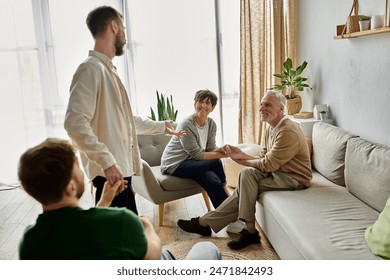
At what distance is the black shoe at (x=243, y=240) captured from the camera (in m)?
2.16

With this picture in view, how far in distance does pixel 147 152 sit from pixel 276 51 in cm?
151

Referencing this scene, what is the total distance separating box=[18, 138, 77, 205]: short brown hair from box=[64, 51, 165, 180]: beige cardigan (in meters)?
0.42

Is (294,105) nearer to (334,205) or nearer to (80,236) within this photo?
(334,205)

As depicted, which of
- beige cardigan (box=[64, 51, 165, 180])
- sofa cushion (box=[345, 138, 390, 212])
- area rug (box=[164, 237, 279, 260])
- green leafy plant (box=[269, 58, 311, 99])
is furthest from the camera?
green leafy plant (box=[269, 58, 311, 99])

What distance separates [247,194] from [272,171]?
0.19 m

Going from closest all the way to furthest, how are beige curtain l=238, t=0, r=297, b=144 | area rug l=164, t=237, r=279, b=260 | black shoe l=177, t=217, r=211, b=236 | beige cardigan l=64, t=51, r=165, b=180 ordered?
1. beige cardigan l=64, t=51, r=165, b=180
2. area rug l=164, t=237, r=279, b=260
3. black shoe l=177, t=217, r=211, b=236
4. beige curtain l=238, t=0, r=297, b=144

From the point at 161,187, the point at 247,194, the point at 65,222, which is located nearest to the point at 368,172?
the point at 247,194

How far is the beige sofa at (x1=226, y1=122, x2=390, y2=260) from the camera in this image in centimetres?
158

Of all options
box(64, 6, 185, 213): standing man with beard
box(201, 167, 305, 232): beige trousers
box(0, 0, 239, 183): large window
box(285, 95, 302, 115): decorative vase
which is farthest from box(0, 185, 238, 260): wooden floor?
box(285, 95, 302, 115): decorative vase

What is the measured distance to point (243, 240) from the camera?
217 centimetres

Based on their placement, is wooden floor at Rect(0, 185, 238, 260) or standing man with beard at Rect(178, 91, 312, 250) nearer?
standing man with beard at Rect(178, 91, 312, 250)

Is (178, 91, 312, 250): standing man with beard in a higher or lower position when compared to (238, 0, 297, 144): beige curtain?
lower

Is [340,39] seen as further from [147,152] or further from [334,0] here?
[147,152]

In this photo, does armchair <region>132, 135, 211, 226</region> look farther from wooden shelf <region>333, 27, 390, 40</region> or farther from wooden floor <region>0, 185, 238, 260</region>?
wooden shelf <region>333, 27, 390, 40</region>
